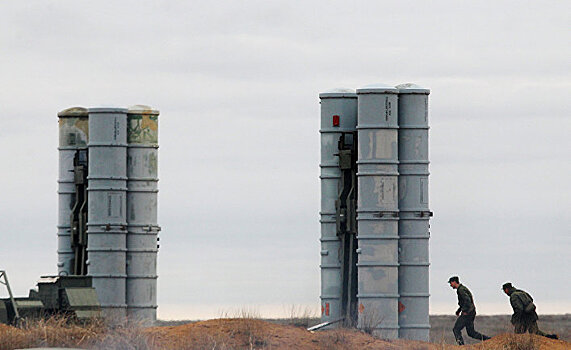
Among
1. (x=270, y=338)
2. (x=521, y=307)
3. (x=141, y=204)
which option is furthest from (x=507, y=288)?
(x=141, y=204)

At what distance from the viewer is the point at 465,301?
31.4 meters

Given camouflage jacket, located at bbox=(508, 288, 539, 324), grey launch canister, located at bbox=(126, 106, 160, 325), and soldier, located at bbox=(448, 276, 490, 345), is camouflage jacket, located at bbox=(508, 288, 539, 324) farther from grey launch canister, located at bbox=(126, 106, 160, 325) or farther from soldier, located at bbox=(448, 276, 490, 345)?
grey launch canister, located at bbox=(126, 106, 160, 325)

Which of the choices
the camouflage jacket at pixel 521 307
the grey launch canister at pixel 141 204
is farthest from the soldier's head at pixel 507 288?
the grey launch canister at pixel 141 204

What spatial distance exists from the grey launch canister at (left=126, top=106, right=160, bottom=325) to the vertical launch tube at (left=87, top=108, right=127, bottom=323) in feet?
0.79

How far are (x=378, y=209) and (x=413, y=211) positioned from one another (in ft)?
3.14

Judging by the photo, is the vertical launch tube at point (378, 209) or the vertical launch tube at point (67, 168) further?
the vertical launch tube at point (67, 168)

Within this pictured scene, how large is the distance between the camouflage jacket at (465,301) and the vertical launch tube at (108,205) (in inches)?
371

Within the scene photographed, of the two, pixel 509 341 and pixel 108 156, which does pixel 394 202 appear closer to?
pixel 509 341

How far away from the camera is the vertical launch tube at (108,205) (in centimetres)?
3556

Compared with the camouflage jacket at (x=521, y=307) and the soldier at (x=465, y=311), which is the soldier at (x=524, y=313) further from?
the soldier at (x=465, y=311)

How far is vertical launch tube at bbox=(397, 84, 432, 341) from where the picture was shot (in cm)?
3256

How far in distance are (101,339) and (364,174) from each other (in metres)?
8.39

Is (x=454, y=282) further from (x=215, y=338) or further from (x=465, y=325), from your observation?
(x=215, y=338)

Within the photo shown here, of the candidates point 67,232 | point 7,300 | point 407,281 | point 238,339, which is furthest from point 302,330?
point 67,232
